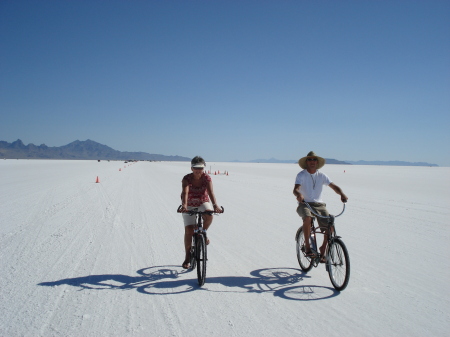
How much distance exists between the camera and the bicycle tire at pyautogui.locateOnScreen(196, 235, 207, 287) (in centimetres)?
457

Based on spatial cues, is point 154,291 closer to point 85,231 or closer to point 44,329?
point 44,329

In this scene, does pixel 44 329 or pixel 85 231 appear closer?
pixel 44 329

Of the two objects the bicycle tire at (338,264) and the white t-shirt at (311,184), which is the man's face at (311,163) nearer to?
the white t-shirt at (311,184)

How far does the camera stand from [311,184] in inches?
198

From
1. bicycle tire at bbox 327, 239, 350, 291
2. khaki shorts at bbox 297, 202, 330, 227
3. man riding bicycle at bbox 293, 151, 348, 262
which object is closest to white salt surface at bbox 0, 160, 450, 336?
bicycle tire at bbox 327, 239, 350, 291

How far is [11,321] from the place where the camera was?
352 cm

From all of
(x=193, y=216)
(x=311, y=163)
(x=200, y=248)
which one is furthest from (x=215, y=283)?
(x=311, y=163)

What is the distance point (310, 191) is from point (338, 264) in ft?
3.76

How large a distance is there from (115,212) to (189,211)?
21.2 ft

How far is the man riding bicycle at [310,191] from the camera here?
484 cm

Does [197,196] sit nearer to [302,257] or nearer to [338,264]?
[302,257]

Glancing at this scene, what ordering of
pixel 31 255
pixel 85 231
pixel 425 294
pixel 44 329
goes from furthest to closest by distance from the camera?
1. pixel 85 231
2. pixel 31 255
3. pixel 425 294
4. pixel 44 329

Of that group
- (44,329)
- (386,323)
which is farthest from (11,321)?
(386,323)

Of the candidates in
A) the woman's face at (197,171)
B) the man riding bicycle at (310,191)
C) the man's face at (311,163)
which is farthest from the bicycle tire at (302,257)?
the woman's face at (197,171)
